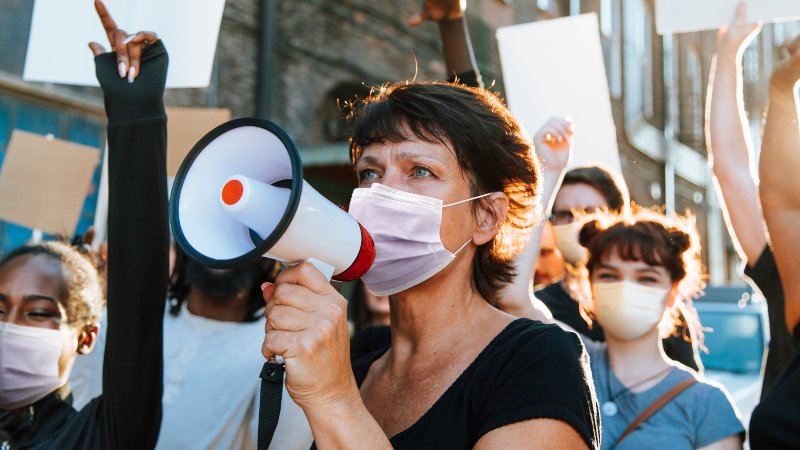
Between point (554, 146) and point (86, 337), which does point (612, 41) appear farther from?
point (86, 337)

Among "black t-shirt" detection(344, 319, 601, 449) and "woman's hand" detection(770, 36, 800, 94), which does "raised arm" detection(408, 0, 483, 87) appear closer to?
"woman's hand" detection(770, 36, 800, 94)

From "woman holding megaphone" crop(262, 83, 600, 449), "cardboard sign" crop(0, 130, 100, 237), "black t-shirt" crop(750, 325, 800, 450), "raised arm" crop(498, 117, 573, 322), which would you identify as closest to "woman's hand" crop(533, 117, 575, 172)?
"raised arm" crop(498, 117, 573, 322)

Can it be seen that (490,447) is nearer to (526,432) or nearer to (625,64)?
(526,432)

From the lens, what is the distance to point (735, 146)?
234 centimetres

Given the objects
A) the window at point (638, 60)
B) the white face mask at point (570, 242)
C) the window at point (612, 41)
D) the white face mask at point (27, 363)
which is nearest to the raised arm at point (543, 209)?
the white face mask at point (570, 242)

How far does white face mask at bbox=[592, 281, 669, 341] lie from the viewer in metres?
2.75

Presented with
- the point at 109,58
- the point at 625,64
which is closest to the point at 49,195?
the point at 109,58

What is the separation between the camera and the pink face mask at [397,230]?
1.70 m

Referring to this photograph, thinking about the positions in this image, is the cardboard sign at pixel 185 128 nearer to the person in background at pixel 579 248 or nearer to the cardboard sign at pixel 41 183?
the cardboard sign at pixel 41 183

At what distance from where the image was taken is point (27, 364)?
2.18 m

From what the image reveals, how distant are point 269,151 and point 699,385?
172cm

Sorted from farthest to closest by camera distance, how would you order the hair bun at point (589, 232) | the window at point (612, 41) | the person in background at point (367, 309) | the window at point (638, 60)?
the window at point (638, 60), the window at point (612, 41), the person in background at point (367, 309), the hair bun at point (589, 232)

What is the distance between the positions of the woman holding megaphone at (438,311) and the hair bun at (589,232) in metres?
0.99

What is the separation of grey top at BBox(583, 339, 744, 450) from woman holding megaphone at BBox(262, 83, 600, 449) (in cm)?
77
